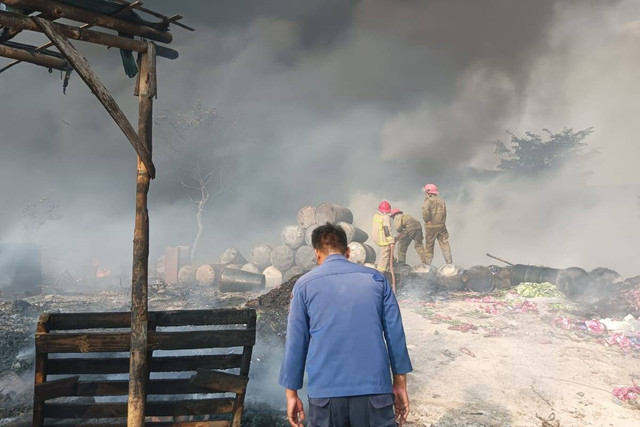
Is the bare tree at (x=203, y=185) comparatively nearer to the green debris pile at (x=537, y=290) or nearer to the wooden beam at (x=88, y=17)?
the green debris pile at (x=537, y=290)

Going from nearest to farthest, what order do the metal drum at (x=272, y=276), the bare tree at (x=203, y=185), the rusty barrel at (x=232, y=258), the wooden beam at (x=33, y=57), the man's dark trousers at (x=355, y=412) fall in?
the man's dark trousers at (x=355, y=412) < the wooden beam at (x=33, y=57) < the metal drum at (x=272, y=276) < the rusty barrel at (x=232, y=258) < the bare tree at (x=203, y=185)

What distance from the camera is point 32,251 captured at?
45.8 feet

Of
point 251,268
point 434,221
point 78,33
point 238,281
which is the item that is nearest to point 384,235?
point 434,221

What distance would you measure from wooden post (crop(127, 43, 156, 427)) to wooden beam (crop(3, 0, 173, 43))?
149 millimetres

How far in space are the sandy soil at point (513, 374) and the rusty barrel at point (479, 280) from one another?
233 centimetres

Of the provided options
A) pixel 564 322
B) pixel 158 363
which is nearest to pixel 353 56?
pixel 564 322

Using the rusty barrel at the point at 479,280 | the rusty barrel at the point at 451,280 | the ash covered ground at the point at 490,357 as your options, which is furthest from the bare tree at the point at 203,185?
the rusty barrel at the point at 479,280

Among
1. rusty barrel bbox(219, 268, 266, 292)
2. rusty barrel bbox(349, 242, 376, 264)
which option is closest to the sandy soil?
rusty barrel bbox(349, 242, 376, 264)

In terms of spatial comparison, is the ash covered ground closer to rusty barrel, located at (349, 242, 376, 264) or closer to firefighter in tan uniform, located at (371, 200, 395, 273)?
firefighter in tan uniform, located at (371, 200, 395, 273)

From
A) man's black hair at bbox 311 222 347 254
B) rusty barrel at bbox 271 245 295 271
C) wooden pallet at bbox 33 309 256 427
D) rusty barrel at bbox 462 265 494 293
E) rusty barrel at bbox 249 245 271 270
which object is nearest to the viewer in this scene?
man's black hair at bbox 311 222 347 254

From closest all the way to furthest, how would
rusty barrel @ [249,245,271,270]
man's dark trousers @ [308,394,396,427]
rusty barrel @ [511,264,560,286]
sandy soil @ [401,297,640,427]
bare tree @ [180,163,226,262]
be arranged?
man's dark trousers @ [308,394,396,427] → sandy soil @ [401,297,640,427] → rusty barrel @ [511,264,560,286] → rusty barrel @ [249,245,271,270] → bare tree @ [180,163,226,262]

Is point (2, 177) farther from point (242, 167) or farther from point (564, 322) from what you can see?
point (564, 322)

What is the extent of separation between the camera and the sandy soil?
16.3 ft

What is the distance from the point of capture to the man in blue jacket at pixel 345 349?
2.55 meters
